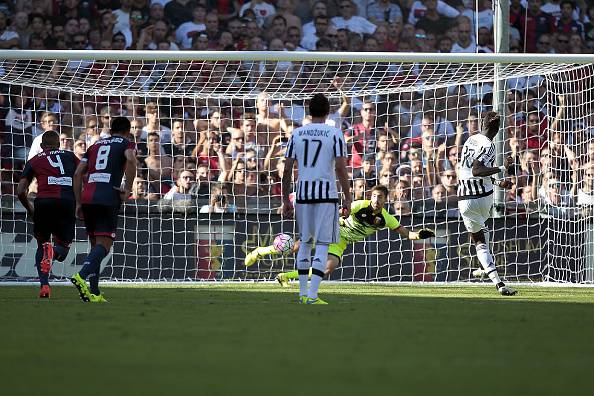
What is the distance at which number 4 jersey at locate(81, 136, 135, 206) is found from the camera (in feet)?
32.3

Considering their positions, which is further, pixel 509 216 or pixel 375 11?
pixel 375 11

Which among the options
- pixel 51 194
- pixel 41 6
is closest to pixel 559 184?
pixel 51 194

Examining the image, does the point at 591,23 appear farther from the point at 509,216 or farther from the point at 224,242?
the point at 224,242

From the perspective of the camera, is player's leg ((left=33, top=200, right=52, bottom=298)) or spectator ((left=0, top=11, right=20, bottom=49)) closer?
player's leg ((left=33, top=200, right=52, bottom=298))

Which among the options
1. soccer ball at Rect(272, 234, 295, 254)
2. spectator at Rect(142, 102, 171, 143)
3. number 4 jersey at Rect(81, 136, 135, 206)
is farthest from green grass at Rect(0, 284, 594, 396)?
spectator at Rect(142, 102, 171, 143)

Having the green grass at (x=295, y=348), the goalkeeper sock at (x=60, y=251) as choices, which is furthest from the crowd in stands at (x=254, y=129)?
the green grass at (x=295, y=348)

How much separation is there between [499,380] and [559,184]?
447 inches

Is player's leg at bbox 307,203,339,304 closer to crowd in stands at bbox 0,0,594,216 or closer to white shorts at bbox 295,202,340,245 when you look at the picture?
white shorts at bbox 295,202,340,245

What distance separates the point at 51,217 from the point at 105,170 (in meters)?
1.28

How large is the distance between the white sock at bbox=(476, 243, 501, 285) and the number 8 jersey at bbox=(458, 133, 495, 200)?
0.59m

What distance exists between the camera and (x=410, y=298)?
35.2 feet

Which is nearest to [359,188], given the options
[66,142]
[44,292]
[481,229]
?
[481,229]

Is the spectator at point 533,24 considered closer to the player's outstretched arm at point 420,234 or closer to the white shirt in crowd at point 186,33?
the white shirt in crowd at point 186,33

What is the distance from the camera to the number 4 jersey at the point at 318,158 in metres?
9.45
